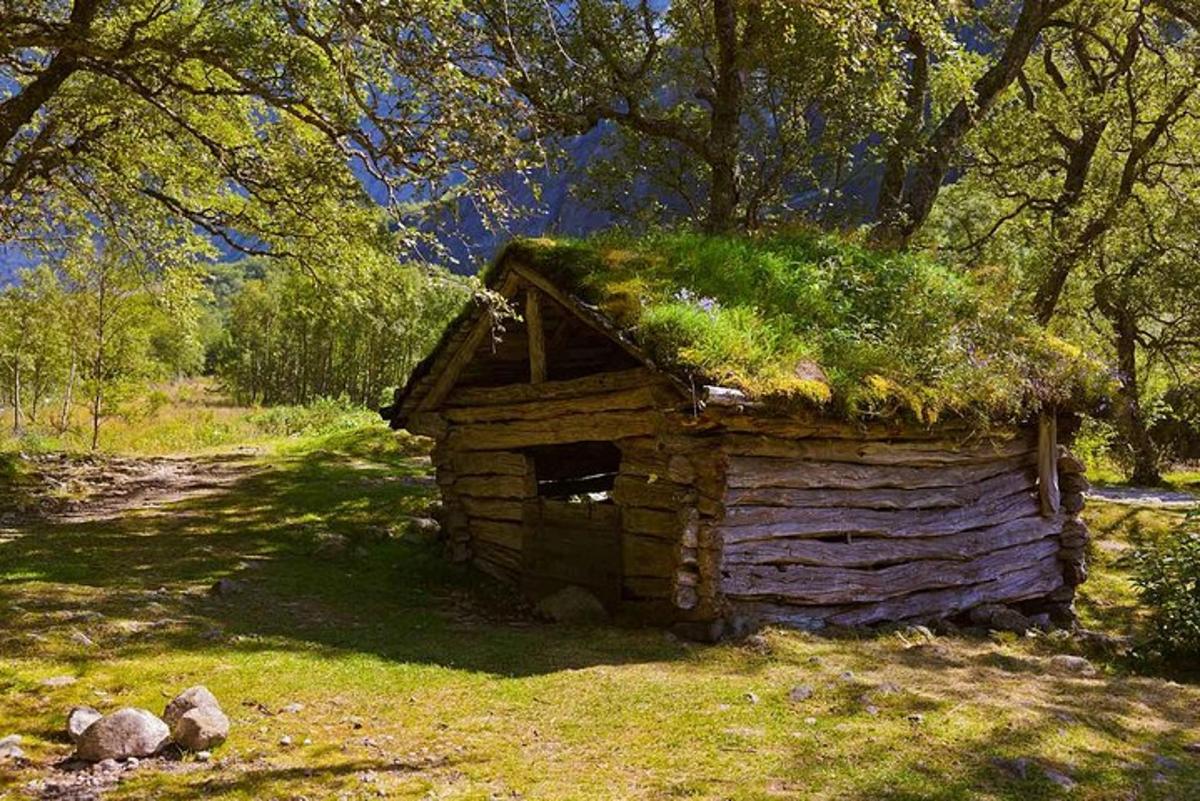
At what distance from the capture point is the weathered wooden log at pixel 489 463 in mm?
10148

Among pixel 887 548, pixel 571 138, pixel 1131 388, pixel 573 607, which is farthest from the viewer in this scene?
pixel 1131 388

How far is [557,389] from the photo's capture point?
370 inches

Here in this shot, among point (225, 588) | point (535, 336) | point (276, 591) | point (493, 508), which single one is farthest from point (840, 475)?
point (225, 588)

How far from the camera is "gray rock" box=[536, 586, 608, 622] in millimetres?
8570

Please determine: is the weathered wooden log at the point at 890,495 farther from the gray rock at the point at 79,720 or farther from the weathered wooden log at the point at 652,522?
the gray rock at the point at 79,720

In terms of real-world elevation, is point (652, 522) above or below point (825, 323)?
below

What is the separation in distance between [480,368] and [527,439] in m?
1.32

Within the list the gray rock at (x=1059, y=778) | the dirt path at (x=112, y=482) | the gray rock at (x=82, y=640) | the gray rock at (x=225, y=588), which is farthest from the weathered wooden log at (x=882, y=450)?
the dirt path at (x=112, y=482)

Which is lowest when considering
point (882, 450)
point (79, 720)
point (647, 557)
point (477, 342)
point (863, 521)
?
point (79, 720)

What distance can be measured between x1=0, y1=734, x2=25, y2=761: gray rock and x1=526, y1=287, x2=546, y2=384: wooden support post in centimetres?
→ 581

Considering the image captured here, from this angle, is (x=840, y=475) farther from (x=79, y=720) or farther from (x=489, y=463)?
(x=79, y=720)

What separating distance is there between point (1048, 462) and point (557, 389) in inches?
221

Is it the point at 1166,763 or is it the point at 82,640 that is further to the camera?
the point at 82,640

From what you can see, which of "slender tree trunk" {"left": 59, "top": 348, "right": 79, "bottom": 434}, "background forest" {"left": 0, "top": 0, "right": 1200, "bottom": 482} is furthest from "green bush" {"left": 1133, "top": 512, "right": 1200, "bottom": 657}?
"slender tree trunk" {"left": 59, "top": 348, "right": 79, "bottom": 434}
